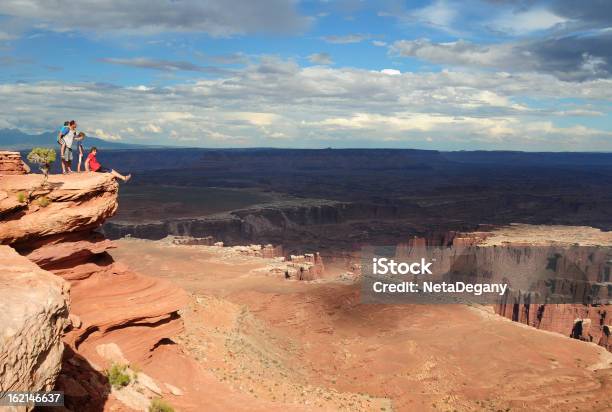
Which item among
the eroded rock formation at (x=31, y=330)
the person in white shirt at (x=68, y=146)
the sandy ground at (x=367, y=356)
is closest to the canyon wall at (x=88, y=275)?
the person in white shirt at (x=68, y=146)

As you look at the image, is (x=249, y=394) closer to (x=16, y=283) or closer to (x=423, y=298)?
(x=16, y=283)

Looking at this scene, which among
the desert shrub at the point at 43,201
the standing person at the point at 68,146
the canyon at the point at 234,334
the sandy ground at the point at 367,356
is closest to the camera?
the canyon at the point at 234,334

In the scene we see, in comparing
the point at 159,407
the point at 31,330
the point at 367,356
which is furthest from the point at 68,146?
the point at 367,356

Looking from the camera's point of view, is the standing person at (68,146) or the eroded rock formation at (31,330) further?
the standing person at (68,146)

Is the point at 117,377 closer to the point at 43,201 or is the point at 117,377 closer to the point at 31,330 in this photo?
the point at 43,201

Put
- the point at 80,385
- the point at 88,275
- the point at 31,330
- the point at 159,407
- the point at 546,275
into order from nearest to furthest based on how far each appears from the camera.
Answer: the point at 31,330 → the point at 80,385 → the point at 159,407 → the point at 88,275 → the point at 546,275

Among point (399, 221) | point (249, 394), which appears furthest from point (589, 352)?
point (399, 221)

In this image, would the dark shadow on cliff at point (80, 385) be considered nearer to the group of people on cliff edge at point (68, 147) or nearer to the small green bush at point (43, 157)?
the small green bush at point (43, 157)

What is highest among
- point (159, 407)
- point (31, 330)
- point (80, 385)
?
point (31, 330)
